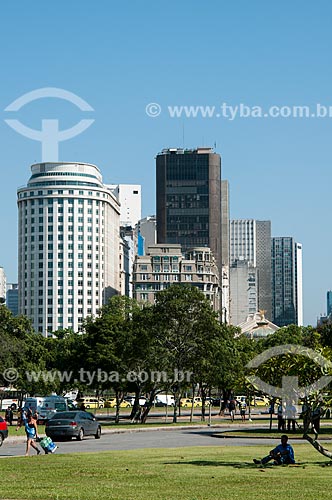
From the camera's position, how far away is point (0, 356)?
3499 inches

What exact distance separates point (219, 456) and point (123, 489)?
12234mm

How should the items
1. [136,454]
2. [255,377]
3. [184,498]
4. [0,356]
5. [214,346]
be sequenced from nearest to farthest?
[184,498], [255,377], [136,454], [214,346], [0,356]

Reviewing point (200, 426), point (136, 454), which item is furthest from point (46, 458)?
point (200, 426)

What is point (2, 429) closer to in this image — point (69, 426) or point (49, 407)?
point (69, 426)

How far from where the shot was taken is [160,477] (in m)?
27.9

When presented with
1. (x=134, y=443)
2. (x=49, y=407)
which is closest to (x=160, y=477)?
(x=134, y=443)

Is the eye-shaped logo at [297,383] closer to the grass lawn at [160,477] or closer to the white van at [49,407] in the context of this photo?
the grass lawn at [160,477]

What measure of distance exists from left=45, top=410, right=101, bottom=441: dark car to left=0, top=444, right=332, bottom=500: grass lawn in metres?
12.9

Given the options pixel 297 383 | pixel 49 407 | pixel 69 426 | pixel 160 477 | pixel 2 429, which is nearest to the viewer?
pixel 160 477

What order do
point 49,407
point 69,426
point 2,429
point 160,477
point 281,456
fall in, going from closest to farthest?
1. point 160,477
2. point 281,456
3. point 2,429
4. point 69,426
5. point 49,407

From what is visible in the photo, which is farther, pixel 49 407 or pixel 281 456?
pixel 49 407

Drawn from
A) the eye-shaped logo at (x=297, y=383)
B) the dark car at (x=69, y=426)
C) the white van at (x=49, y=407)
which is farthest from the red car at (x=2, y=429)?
the white van at (x=49, y=407)

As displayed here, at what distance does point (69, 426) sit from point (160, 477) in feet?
76.7

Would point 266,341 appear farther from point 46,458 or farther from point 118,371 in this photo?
point 46,458
